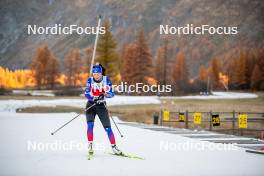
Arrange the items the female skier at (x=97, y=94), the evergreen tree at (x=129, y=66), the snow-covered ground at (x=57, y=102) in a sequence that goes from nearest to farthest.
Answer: the female skier at (x=97, y=94) < the snow-covered ground at (x=57, y=102) < the evergreen tree at (x=129, y=66)

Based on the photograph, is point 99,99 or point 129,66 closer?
point 99,99

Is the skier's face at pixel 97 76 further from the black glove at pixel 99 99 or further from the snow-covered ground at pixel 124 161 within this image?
the snow-covered ground at pixel 124 161

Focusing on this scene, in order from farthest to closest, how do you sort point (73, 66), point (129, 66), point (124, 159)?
1. point (73, 66)
2. point (129, 66)
3. point (124, 159)

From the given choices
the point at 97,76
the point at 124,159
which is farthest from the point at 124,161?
the point at 97,76

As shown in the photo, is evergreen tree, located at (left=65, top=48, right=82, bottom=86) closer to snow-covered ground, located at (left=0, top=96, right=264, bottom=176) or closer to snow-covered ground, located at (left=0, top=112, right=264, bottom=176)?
snow-covered ground, located at (left=0, top=96, right=264, bottom=176)

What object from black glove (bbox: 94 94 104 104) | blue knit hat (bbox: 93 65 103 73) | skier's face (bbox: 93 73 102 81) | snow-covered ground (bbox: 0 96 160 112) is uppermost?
blue knit hat (bbox: 93 65 103 73)

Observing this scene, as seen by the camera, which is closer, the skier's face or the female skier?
the skier's face

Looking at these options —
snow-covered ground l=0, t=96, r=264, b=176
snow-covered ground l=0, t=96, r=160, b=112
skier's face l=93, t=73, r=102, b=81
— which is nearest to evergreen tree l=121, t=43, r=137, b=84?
snow-covered ground l=0, t=96, r=160, b=112

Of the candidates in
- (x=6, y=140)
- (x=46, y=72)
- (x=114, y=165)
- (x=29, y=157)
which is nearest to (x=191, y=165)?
(x=114, y=165)

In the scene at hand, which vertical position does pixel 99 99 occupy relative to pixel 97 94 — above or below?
below

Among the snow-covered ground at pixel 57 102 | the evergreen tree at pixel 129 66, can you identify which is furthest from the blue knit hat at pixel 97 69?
the evergreen tree at pixel 129 66

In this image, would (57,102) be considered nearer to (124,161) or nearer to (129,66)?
(129,66)

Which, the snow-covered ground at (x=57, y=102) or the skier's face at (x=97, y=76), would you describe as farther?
the snow-covered ground at (x=57, y=102)

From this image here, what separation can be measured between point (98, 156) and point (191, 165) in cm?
237
